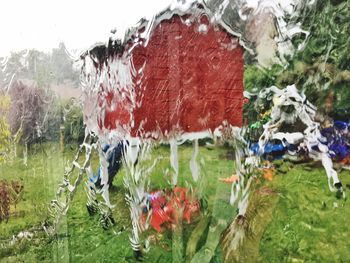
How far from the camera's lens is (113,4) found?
319 cm

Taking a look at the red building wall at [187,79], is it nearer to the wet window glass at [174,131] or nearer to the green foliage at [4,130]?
the wet window glass at [174,131]

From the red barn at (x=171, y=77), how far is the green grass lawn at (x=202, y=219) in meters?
0.21

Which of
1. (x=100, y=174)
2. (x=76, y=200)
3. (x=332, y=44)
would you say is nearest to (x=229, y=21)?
(x=332, y=44)

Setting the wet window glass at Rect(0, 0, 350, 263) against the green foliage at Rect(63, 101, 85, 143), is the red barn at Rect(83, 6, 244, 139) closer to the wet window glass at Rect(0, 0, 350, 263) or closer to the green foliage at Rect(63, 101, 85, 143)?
the wet window glass at Rect(0, 0, 350, 263)

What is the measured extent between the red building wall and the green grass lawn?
0.66 feet

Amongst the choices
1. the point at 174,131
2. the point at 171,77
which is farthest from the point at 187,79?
the point at 174,131

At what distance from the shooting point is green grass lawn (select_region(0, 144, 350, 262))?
250 cm

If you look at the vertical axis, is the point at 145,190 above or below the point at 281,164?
below

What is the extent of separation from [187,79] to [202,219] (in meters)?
0.86

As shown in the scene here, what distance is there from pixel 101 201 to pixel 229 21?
5.12 feet

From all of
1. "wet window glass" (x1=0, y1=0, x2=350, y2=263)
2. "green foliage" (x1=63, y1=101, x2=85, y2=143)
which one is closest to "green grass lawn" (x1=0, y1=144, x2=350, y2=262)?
"wet window glass" (x1=0, y1=0, x2=350, y2=263)

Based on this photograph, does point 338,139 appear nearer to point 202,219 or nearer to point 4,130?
point 202,219

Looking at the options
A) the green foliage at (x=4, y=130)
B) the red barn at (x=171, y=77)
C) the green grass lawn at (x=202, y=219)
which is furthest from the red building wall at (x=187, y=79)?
the green foliage at (x=4, y=130)

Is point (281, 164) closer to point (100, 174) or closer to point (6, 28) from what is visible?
point (100, 174)
